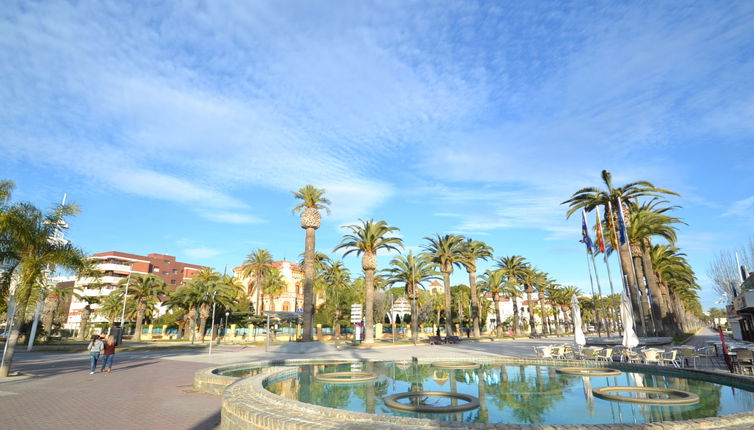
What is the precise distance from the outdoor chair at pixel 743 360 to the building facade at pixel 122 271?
7673 cm

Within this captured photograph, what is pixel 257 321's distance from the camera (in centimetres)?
5525

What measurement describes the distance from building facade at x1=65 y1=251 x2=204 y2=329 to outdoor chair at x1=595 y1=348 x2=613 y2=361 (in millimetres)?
71972

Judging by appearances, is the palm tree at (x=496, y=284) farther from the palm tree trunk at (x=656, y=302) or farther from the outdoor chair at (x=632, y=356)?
the outdoor chair at (x=632, y=356)

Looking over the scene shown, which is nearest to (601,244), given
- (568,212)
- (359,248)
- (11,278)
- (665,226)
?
(568,212)

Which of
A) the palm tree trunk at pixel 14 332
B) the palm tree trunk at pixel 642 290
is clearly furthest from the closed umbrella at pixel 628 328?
the palm tree trunk at pixel 14 332

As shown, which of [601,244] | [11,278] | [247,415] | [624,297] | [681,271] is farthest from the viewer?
[681,271]

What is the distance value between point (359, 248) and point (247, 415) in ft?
106

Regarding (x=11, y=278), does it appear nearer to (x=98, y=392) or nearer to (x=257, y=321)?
(x=98, y=392)

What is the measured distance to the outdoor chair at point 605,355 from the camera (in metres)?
16.3

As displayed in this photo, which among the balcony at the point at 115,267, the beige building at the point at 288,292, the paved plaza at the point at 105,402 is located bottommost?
the paved plaza at the point at 105,402

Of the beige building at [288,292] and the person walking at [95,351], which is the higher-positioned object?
the beige building at [288,292]

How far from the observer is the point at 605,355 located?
17422 millimetres

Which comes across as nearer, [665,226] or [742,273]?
[665,226]

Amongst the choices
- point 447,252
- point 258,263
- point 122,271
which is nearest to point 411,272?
point 447,252
